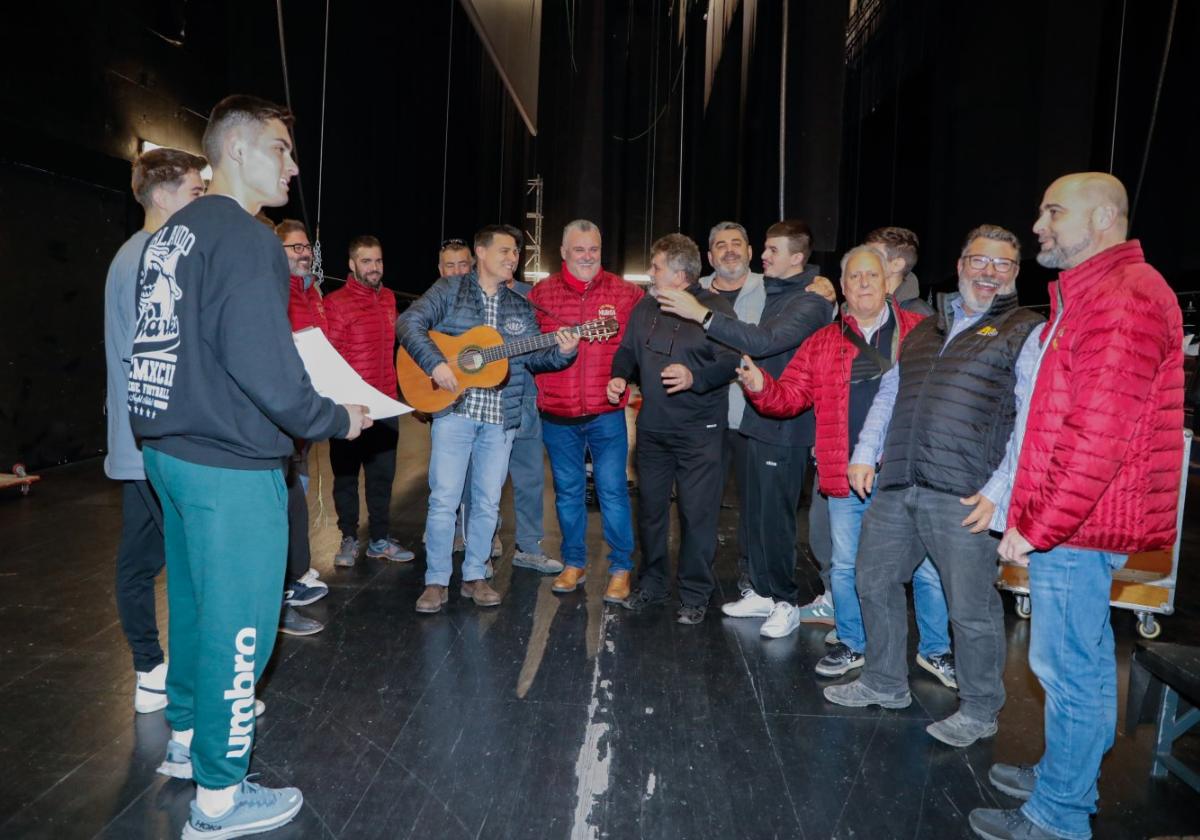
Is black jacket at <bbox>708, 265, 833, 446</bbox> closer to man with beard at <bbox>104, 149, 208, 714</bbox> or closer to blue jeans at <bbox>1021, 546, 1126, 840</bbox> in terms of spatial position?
blue jeans at <bbox>1021, 546, 1126, 840</bbox>

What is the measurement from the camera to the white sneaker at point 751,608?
3.37 m

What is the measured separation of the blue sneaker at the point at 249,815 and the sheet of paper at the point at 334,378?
0.92 meters

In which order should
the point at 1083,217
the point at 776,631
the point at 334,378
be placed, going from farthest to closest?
the point at 776,631 < the point at 334,378 < the point at 1083,217

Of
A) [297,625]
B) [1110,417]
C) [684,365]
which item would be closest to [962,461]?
[1110,417]

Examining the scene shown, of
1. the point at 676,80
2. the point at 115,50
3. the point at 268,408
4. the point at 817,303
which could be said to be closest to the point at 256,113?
the point at 268,408

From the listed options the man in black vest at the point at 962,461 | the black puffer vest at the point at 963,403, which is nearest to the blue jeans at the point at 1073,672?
the man in black vest at the point at 962,461

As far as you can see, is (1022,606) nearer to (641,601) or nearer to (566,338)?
(641,601)

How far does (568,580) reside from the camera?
144 inches

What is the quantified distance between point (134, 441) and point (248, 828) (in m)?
1.02

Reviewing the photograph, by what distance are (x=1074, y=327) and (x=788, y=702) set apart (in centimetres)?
148

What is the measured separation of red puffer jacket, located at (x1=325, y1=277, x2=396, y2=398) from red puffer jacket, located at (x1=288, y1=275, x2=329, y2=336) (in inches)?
9.2

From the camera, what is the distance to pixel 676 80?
48.3 ft

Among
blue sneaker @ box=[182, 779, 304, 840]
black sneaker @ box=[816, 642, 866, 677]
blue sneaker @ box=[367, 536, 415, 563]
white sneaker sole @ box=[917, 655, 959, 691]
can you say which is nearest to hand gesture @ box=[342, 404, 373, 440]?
blue sneaker @ box=[182, 779, 304, 840]

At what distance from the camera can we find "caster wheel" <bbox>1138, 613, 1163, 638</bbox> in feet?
10.6
